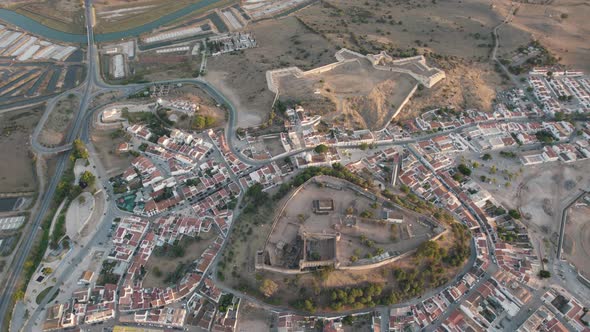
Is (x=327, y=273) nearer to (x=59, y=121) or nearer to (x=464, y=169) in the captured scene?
(x=464, y=169)

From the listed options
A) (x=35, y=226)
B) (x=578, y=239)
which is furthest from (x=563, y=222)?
(x=35, y=226)

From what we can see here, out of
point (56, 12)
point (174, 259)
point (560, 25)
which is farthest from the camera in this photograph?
point (56, 12)

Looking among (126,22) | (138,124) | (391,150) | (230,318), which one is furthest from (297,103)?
(126,22)

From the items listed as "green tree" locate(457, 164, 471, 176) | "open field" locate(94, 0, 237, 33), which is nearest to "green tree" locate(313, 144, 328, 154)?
"green tree" locate(457, 164, 471, 176)

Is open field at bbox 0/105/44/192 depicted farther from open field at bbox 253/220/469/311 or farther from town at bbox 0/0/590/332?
open field at bbox 253/220/469/311

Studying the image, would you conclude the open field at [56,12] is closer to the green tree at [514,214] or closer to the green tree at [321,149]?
the green tree at [321,149]

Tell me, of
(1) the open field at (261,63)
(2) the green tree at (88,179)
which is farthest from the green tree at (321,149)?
(2) the green tree at (88,179)

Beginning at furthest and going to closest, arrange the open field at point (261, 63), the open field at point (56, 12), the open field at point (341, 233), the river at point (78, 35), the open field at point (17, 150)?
1. the open field at point (56, 12)
2. the river at point (78, 35)
3. the open field at point (261, 63)
4. the open field at point (17, 150)
5. the open field at point (341, 233)
